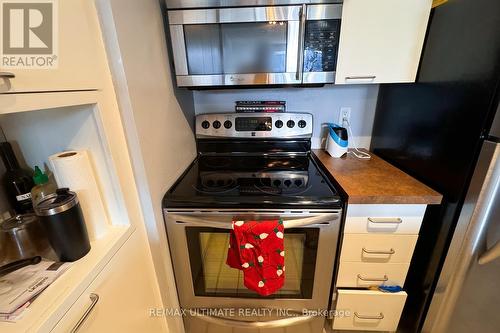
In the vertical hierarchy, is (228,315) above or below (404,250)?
below

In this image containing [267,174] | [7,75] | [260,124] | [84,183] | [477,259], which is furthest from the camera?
[260,124]

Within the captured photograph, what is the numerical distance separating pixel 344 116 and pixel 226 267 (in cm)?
119

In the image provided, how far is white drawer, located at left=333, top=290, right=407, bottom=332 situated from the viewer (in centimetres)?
105

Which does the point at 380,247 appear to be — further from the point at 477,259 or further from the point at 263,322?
the point at 263,322

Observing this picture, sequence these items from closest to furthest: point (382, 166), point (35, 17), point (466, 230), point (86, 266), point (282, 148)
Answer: point (35, 17) < point (86, 266) < point (466, 230) < point (382, 166) < point (282, 148)

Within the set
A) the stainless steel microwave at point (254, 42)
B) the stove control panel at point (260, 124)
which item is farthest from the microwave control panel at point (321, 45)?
the stove control panel at point (260, 124)

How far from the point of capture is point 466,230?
0.83 metres

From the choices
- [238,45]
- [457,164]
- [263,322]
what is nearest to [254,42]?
[238,45]

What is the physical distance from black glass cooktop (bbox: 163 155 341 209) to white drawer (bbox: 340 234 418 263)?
8.7 inches

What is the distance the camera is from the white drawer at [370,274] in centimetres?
104

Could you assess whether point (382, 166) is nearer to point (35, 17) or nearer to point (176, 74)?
point (176, 74)

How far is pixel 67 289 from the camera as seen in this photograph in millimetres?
570

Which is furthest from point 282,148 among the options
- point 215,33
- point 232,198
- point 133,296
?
point 133,296

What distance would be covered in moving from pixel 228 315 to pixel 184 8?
151 cm
